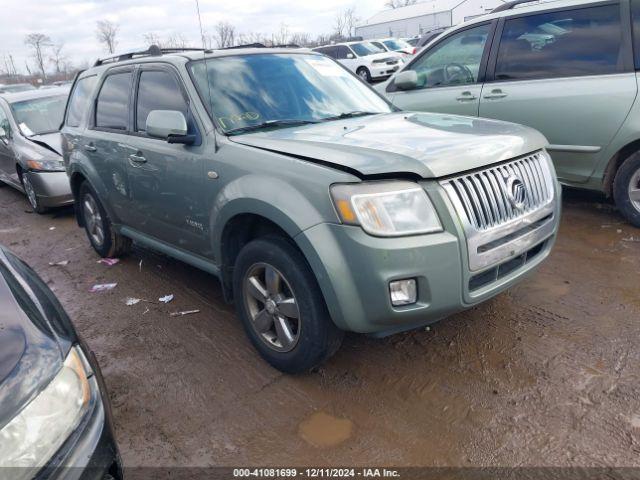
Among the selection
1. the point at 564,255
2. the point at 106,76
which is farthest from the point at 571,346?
the point at 106,76

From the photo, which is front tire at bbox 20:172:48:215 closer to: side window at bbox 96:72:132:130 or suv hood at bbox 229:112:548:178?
side window at bbox 96:72:132:130

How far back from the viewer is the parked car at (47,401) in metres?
1.46

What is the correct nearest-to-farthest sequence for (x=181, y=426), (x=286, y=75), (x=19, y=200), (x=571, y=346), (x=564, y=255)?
(x=181, y=426)
(x=571, y=346)
(x=286, y=75)
(x=564, y=255)
(x=19, y=200)

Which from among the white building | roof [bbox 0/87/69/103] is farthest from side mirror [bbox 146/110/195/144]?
the white building

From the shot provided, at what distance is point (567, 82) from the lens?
4.62 meters

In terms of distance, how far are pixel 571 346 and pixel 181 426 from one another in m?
2.26

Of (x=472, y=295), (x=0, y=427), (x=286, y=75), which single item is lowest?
(x=472, y=295)

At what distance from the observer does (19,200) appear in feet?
27.7

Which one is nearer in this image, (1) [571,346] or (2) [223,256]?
(1) [571,346]

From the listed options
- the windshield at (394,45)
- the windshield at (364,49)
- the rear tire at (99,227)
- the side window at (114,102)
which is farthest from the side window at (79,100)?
the windshield at (394,45)

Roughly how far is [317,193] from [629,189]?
336 centimetres

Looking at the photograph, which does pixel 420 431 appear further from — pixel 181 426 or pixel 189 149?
pixel 189 149

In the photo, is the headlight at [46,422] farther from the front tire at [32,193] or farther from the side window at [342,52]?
the side window at [342,52]

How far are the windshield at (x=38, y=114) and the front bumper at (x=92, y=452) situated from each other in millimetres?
6910
